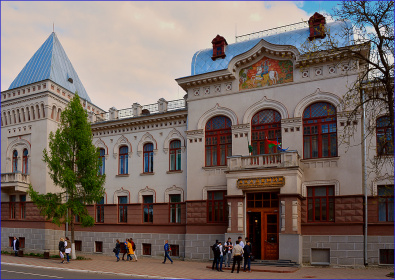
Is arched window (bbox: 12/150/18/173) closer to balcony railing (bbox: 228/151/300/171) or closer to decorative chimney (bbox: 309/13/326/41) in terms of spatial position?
balcony railing (bbox: 228/151/300/171)

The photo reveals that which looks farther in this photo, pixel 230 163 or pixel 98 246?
pixel 98 246

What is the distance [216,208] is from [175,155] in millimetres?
5596

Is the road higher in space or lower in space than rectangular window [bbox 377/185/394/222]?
lower

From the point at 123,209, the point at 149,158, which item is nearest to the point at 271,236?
the point at 149,158

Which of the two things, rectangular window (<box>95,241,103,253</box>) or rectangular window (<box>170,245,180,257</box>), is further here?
rectangular window (<box>95,241,103,253</box>)

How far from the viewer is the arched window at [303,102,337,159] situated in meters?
27.4

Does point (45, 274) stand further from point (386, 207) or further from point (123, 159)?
point (386, 207)

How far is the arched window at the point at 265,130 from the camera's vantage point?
2903 centimetres

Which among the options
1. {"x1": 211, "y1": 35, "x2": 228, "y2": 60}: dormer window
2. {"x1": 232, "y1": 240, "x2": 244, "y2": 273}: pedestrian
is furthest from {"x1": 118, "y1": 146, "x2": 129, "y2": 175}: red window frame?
{"x1": 232, "y1": 240, "x2": 244, "y2": 273}: pedestrian

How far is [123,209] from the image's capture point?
35062 millimetres

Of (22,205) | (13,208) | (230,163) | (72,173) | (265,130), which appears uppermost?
(265,130)

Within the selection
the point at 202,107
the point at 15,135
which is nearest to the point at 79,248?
the point at 15,135

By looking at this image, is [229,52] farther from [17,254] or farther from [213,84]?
[17,254]

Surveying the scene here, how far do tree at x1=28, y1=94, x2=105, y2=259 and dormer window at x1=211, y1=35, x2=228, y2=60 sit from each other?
10.4m
